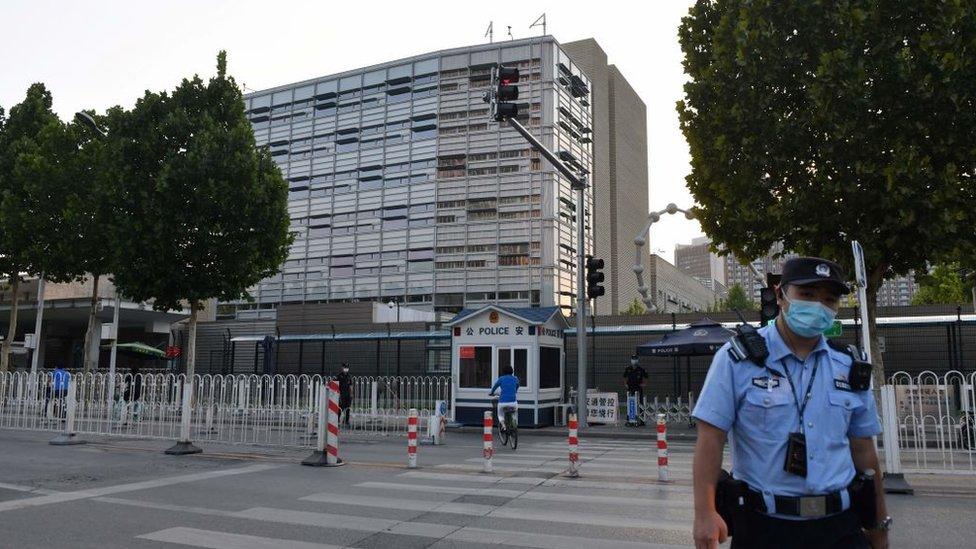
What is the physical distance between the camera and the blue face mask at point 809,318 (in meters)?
3.12

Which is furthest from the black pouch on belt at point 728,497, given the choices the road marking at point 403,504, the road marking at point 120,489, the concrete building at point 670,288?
the concrete building at point 670,288

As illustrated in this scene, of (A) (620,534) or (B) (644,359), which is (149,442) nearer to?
(A) (620,534)

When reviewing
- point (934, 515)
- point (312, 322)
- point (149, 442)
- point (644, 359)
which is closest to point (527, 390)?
point (644, 359)

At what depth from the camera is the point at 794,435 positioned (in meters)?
2.95

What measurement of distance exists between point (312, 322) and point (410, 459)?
28117 mm

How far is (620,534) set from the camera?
688 centimetres

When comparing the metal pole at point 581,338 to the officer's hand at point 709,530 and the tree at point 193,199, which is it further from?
the officer's hand at point 709,530

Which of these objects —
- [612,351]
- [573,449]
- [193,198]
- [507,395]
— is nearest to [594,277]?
[507,395]

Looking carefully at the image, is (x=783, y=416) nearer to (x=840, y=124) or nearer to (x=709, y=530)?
(x=709, y=530)

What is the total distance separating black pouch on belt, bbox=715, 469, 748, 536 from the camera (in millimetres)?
3000

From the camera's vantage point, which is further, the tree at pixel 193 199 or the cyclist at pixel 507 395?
the tree at pixel 193 199

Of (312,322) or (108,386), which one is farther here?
(312,322)

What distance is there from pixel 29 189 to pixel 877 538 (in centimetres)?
2723

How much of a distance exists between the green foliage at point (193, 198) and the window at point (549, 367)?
8521 millimetres
